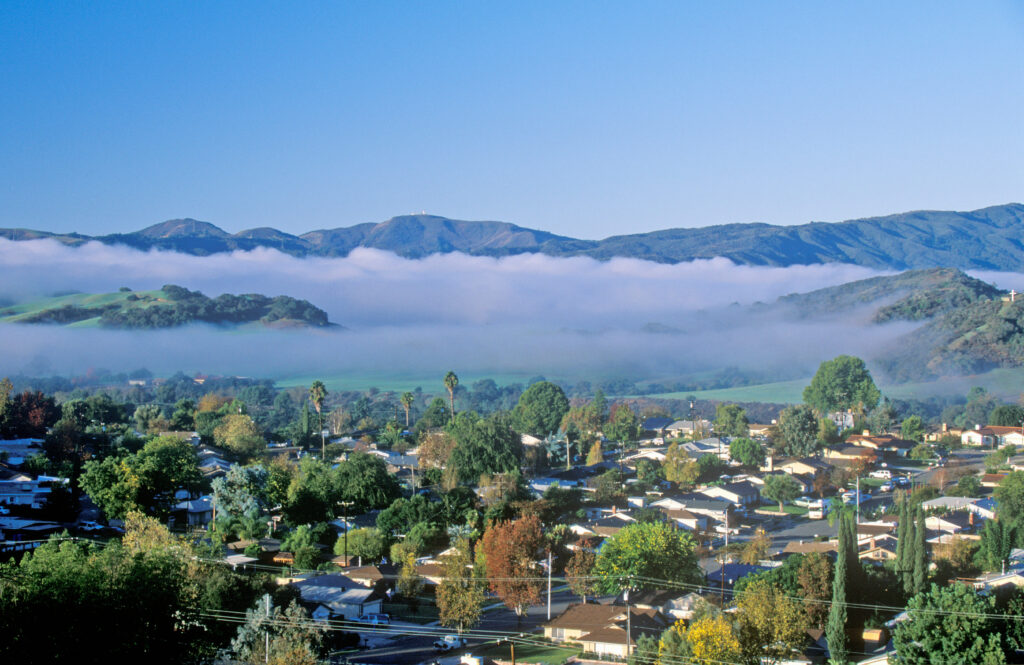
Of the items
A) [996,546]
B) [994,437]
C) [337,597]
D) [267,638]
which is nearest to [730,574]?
[996,546]

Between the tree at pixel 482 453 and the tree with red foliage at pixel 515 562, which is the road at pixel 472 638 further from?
the tree at pixel 482 453

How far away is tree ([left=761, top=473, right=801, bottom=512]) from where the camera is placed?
4541 cm

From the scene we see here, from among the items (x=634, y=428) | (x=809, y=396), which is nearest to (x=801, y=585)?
(x=634, y=428)

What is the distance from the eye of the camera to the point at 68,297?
18750 centimetres

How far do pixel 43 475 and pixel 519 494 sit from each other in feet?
67.9

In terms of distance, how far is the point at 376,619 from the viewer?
27.4 meters

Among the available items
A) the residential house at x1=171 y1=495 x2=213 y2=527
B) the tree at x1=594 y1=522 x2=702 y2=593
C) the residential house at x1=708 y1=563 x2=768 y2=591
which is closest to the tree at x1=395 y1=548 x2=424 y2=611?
the tree at x1=594 y1=522 x2=702 y2=593

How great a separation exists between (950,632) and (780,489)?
2574 centimetres

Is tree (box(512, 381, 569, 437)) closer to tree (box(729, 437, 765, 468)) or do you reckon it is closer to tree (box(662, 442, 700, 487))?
tree (box(729, 437, 765, 468))

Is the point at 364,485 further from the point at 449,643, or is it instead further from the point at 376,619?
the point at 449,643

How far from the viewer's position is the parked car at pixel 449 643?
25.0 meters

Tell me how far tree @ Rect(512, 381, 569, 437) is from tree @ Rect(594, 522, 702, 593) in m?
40.5

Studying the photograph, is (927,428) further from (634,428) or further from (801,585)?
(801,585)

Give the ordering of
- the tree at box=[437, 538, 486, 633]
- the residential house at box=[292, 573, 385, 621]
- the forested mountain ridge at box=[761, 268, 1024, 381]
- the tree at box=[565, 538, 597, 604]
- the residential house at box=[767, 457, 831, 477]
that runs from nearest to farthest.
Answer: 1. the tree at box=[437, 538, 486, 633]
2. the residential house at box=[292, 573, 385, 621]
3. the tree at box=[565, 538, 597, 604]
4. the residential house at box=[767, 457, 831, 477]
5. the forested mountain ridge at box=[761, 268, 1024, 381]
